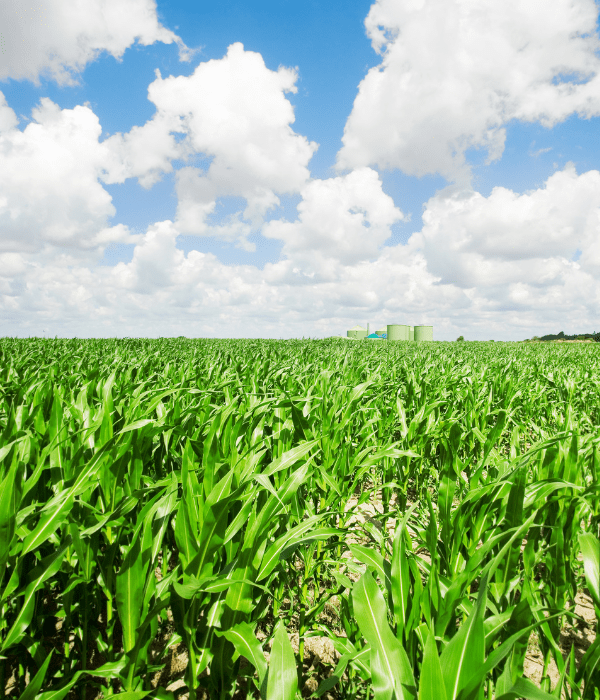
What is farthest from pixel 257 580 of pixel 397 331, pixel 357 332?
pixel 357 332

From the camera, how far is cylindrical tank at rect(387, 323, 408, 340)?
39.5 m

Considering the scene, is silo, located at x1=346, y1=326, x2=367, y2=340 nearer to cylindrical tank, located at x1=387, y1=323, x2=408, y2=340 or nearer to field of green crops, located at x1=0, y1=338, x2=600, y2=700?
cylindrical tank, located at x1=387, y1=323, x2=408, y2=340

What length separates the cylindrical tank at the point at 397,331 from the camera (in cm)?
3948

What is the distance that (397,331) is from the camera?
39531mm

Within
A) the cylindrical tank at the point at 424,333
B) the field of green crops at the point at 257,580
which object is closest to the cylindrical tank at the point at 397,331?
the cylindrical tank at the point at 424,333

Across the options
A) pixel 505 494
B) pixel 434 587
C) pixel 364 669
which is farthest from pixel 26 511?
pixel 505 494

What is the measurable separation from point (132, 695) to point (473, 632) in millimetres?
938

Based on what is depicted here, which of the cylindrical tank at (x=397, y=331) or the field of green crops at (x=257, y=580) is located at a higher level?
the cylindrical tank at (x=397, y=331)

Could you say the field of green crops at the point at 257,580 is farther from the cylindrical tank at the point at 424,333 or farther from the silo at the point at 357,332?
the silo at the point at 357,332

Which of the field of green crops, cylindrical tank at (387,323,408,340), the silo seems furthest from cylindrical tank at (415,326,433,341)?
the field of green crops

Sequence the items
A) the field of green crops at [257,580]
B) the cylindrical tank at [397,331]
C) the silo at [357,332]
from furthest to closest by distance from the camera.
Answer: the silo at [357,332], the cylindrical tank at [397,331], the field of green crops at [257,580]

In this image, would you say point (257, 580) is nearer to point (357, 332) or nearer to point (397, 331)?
point (397, 331)

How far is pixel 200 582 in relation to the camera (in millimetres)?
1138

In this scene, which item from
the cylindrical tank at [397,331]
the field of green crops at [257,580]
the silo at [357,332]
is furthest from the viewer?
the silo at [357,332]
